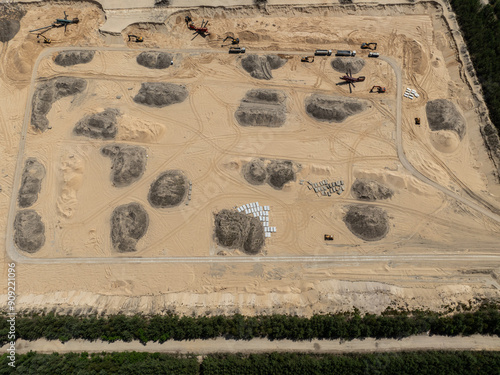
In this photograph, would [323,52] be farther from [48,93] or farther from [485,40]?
[48,93]

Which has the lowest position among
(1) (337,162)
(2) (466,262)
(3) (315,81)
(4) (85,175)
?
(2) (466,262)

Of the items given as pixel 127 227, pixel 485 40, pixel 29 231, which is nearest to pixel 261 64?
pixel 127 227

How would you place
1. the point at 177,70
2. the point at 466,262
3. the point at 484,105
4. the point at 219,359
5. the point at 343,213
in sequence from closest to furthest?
1. the point at 219,359
2. the point at 466,262
3. the point at 343,213
4. the point at 484,105
5. the point at 177,70

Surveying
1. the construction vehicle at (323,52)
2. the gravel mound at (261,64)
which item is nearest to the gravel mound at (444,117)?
the construction vehicle at (323,52)

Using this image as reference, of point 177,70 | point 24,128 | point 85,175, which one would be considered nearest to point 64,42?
point 24,128

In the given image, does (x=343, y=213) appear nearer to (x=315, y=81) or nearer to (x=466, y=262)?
(x=466, y=262)

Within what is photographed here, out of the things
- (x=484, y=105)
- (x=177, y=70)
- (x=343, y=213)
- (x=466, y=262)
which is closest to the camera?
(x=466, y=262)

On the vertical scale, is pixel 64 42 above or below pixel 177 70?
above
